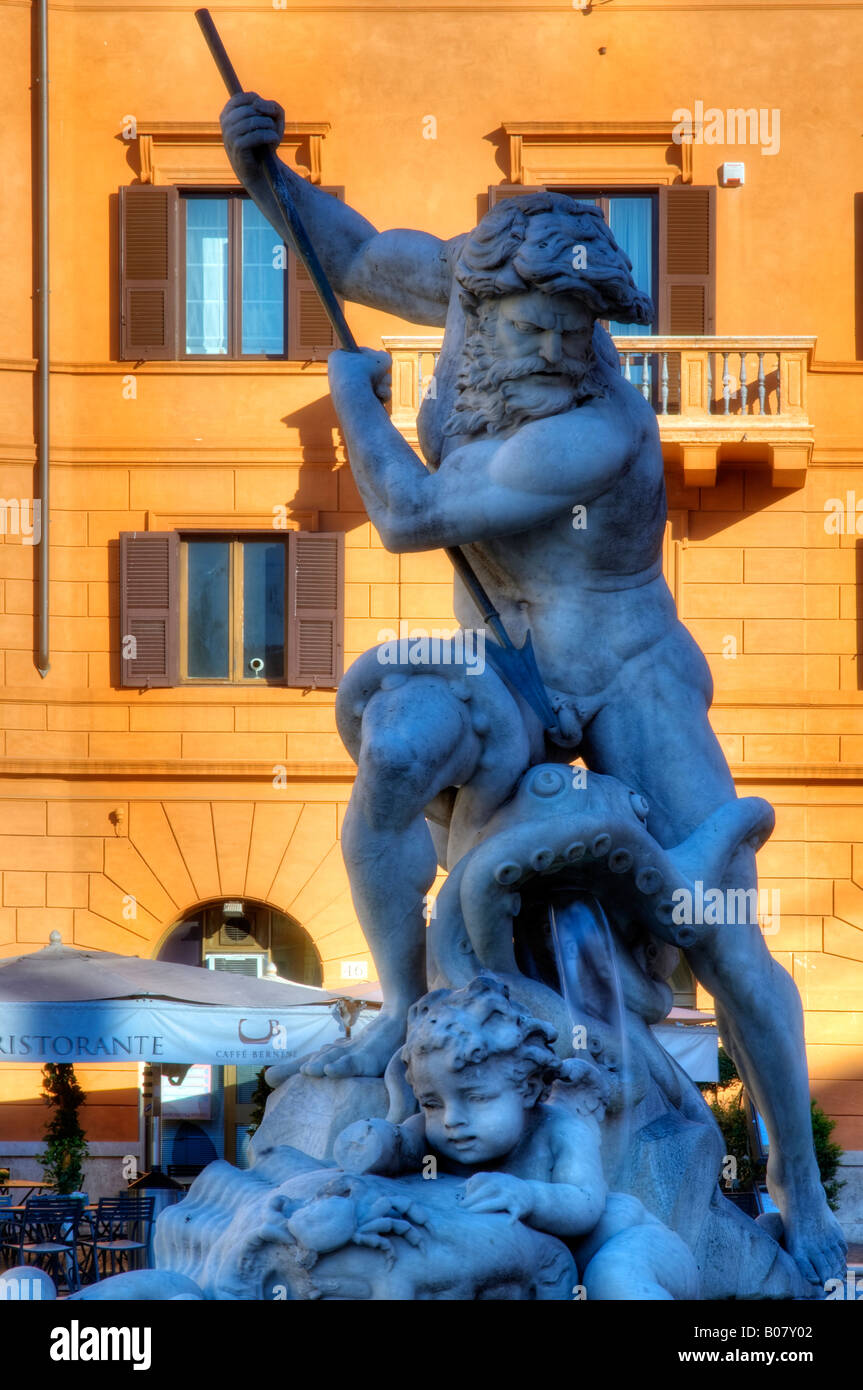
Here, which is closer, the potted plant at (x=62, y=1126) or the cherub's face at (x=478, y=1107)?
the cherub's face at (x=478, y=1107)

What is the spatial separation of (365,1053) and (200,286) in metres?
18.6

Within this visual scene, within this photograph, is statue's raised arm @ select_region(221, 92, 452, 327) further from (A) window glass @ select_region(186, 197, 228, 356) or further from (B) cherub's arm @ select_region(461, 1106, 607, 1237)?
(A) window glass @ select_region(186, 197, 228, 356)

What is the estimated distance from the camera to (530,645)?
4281mm

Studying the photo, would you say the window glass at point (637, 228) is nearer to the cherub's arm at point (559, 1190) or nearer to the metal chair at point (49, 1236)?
the metal chair at point (49, 1236)

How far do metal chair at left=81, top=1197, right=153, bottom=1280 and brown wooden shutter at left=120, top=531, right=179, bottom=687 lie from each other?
8.44 m

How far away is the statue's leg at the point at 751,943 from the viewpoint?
168 inches

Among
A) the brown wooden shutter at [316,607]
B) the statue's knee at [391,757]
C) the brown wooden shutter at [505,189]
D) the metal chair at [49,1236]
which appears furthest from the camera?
the brown wooden shutter at [316,607]

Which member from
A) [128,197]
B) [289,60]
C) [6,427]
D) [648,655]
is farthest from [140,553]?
[648,655]

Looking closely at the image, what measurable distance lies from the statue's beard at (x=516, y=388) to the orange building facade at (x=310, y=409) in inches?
642

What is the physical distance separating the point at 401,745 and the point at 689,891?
0.65 meters

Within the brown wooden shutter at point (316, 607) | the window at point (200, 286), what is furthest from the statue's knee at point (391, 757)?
the window at point (200, 286)

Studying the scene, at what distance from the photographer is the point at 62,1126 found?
18656mm

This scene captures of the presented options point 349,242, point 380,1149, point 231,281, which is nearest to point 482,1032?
point 380,1149

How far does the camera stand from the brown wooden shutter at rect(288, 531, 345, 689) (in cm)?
2112
